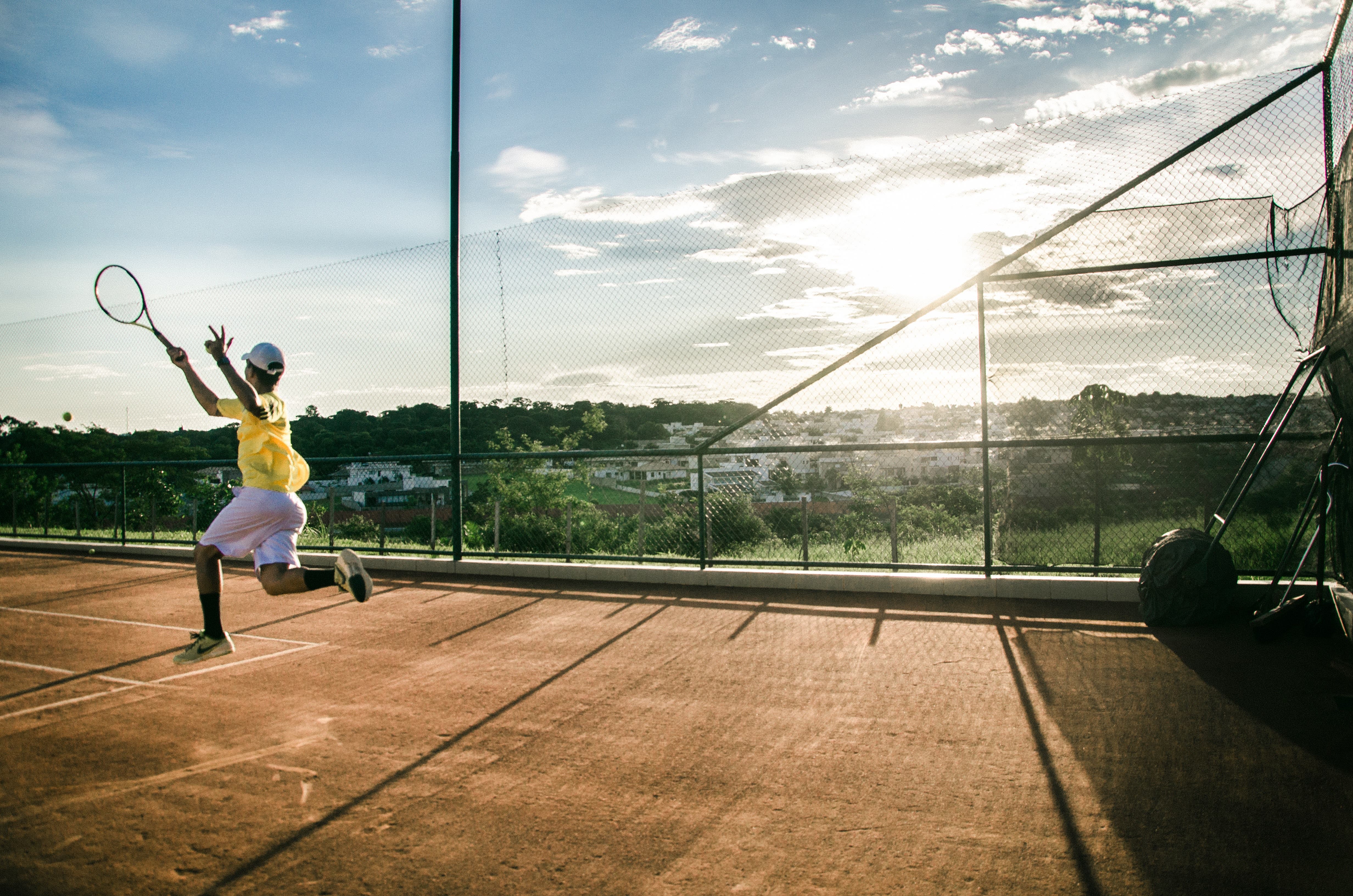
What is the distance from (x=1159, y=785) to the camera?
3662 mm

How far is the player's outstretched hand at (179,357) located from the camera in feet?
16.2

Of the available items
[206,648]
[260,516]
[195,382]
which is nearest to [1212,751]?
[260,516]

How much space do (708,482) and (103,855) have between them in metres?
6.71

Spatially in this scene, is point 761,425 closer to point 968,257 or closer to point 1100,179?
point 968,257

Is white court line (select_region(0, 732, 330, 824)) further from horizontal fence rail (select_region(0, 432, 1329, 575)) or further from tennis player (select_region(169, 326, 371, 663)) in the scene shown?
horizontal fence rail (select_region(0, 432, 1329, 575))

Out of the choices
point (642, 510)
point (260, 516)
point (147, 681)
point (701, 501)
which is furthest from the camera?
point (642, 510)

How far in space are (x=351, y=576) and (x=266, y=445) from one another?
1042 millimetres

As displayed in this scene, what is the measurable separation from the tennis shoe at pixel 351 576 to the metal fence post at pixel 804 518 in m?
5.13

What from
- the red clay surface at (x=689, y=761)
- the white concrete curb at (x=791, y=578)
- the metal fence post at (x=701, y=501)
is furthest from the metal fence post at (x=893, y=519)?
the metal fence post at (x=701, y=501)

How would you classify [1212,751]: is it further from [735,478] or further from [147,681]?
[147,681]

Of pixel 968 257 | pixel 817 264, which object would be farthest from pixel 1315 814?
pixel 817 264

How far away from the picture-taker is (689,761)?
4.09 meters

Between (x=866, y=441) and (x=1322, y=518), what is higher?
(x=866, y=441)

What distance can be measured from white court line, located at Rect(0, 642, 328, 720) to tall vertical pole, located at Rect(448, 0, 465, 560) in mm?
4001
